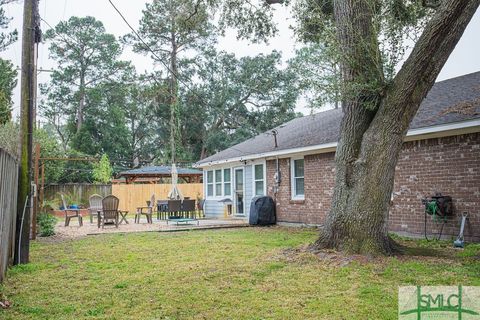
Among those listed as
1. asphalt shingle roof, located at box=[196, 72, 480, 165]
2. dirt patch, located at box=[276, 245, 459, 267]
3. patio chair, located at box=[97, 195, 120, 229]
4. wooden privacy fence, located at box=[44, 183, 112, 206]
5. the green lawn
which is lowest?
the green lawn

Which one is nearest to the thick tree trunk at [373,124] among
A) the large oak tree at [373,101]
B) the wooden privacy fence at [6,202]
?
the large oak tree at [373,101]

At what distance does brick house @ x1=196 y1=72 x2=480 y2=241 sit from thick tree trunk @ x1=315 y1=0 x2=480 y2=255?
2.34 m

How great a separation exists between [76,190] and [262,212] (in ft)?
50.5

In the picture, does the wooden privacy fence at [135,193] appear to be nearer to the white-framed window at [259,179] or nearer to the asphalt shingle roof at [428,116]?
the asphalt shingle roof at [428,116]

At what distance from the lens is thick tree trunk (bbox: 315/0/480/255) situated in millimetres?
6895

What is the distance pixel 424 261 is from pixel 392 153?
1.72 meters

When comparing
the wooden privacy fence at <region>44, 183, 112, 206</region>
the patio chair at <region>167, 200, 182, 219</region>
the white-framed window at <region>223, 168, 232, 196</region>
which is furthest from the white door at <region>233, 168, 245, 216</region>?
the wooden privacy fence at <region>44, 183, 112, 206</region>

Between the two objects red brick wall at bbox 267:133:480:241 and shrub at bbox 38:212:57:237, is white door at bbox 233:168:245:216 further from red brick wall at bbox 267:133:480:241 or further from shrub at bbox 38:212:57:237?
shrub at bbox 38:212:57:237

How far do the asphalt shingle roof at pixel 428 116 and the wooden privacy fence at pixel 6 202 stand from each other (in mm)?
6160

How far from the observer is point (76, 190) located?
26297 millimetres

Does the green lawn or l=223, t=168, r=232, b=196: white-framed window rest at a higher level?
l=223, t=168, r=232, b=196: white-framed window

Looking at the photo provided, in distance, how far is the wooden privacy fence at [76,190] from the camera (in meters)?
25.6

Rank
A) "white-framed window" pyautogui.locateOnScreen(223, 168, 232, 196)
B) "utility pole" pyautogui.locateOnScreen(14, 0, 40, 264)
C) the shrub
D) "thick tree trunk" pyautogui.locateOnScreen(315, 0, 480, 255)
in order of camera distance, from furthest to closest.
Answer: "white-framed window" pyautogui.locateOnScreen(223, 168, 232, 196) → the shrub → "utility pole" pyautogui.locateOnScreen(14, 0, 40, 264) → "thick tree trunk" pyautogui.locateOnScreen(315, 0, 480, 255)

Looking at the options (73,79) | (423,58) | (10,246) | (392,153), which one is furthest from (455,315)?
(73,79)
